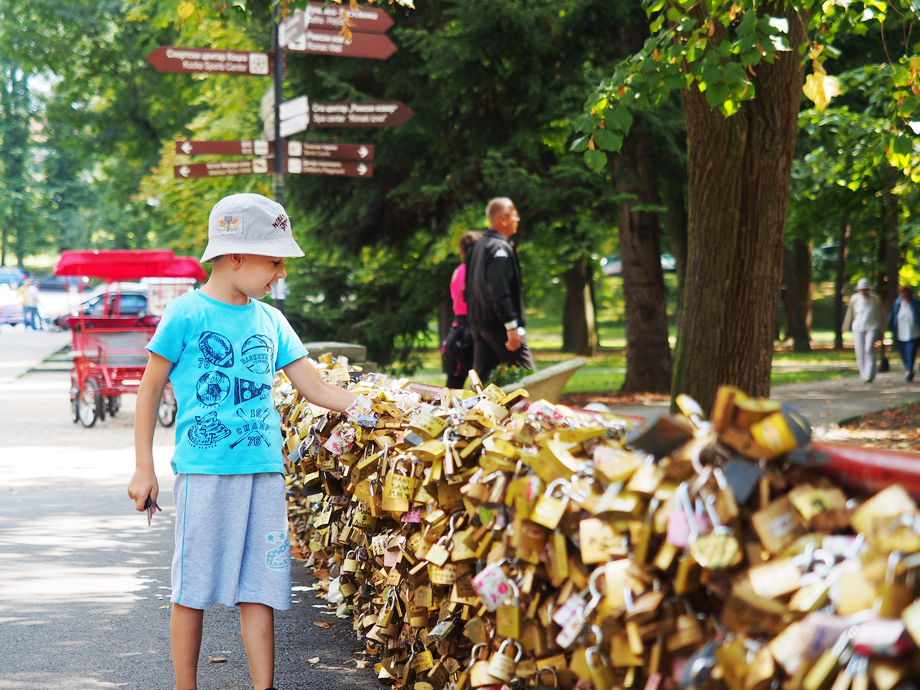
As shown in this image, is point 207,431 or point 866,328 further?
point 866,328

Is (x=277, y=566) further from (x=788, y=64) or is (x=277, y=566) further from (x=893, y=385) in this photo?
(x=893, y=385)

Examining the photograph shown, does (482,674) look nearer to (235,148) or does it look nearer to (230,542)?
(230,542)

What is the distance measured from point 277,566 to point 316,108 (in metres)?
6.90

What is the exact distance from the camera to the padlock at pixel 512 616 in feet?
7.58

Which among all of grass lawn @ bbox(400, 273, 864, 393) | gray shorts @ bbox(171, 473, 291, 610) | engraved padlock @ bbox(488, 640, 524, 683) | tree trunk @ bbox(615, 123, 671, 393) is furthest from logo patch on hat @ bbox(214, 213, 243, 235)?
grass lawn @ bbox(400, 273, 864, 393)

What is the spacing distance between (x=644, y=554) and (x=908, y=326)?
62.7 feet

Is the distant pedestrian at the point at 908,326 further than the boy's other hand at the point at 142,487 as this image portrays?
Yes

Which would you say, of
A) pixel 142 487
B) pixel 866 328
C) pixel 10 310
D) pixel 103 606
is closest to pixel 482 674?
pixel 142 487

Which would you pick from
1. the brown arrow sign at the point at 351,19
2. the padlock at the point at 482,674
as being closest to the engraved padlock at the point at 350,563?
the padlock at the point at 482,674

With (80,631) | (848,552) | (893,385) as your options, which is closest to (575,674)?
(848,552)

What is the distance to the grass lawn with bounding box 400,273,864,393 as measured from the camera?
18580 mm

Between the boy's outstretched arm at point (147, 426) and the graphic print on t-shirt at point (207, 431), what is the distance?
14cm

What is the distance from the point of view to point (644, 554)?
1.84 meters

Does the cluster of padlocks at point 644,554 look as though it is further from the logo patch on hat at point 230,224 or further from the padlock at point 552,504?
the logo patch on hat at point 230,224
